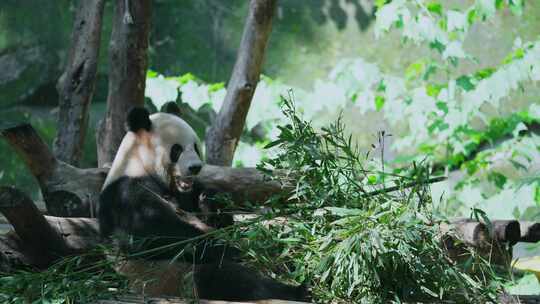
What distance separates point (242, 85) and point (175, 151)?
119 centimetres

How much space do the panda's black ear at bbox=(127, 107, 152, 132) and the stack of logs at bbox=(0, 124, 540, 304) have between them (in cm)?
45

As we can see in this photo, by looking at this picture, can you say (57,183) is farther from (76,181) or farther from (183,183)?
(183,183)

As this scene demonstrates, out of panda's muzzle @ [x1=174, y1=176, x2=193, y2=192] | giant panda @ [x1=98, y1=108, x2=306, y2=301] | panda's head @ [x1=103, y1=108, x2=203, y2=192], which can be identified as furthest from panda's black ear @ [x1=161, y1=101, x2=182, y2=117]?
panda's muzzle @ [x1=174, y1=176, x2=193, y2=192]

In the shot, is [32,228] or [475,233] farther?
[475,233]

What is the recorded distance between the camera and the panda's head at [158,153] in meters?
4.17

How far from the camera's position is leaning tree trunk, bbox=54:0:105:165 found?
522 cm

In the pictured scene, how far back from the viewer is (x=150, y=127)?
4309mm

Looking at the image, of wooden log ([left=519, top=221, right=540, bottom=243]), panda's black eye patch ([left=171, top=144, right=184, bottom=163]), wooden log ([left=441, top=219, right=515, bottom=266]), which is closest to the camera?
wooden log ([left=441, top=219, right=515, bottom=266])

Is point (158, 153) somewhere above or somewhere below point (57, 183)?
above

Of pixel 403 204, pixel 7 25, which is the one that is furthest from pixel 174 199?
pixel 7 25

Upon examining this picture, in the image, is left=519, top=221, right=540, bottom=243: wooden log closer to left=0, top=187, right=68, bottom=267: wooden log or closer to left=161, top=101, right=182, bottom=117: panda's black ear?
left=161, top=101, right=182, bottom=117: panda's black ear

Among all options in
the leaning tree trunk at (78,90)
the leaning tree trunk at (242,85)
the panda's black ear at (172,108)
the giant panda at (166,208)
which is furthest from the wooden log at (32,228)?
the leaning tree trunk at (242,85)

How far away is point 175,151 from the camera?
14.0 feet

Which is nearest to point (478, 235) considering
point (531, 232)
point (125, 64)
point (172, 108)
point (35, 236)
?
point (531, 232)
